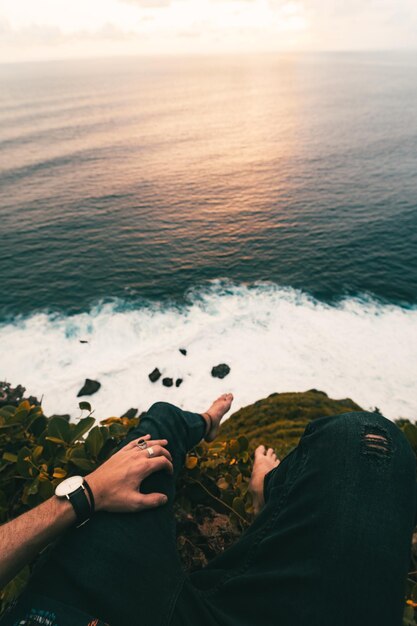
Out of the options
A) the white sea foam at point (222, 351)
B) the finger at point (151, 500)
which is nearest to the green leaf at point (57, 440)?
the finger at point (151, 500)

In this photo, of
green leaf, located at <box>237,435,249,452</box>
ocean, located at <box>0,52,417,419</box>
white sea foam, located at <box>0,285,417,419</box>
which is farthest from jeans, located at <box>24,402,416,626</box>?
ocean, located at <box>0,52,417,419</box>

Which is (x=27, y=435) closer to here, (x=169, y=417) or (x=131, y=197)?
(x=169, y=417)

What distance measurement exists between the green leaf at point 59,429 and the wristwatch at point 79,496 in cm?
94

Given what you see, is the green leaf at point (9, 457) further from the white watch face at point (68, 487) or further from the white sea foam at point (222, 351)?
the white sea foam at point (222, 351)

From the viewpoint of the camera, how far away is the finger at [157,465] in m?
2.52

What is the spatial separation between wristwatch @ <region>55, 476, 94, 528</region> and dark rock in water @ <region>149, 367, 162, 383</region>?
61.5 ft

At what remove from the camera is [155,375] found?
20922 millimetres

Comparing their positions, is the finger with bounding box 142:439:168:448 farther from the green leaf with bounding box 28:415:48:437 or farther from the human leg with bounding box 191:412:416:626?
the green leaf with bounding box 28:415:48:437

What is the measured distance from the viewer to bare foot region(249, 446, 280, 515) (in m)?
2.96

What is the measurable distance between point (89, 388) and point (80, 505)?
19.3m

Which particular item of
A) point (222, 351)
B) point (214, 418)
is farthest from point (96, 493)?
point (222, 351)

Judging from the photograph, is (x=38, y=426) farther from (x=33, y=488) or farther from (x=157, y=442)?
(x=157, y=442)

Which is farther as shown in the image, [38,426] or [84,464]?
[38,426]

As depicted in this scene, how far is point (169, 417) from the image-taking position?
10.6ft
